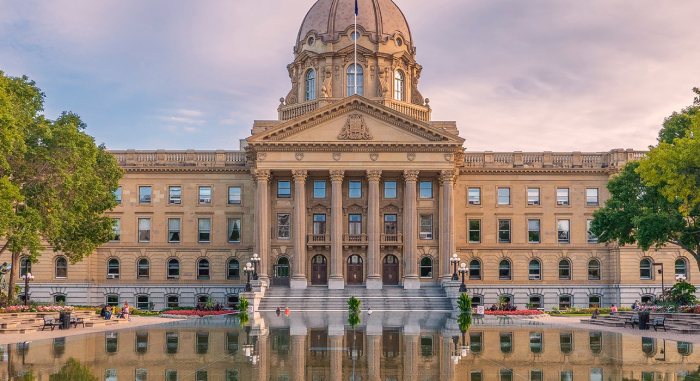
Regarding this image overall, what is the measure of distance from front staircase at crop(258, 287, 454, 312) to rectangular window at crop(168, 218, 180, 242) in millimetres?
13749

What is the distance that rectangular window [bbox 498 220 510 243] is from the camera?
64.9 metres

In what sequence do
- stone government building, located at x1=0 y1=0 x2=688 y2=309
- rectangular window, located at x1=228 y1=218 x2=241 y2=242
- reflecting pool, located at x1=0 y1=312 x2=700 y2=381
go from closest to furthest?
reflecting pool, located at x1=0 y1=312 x2=700 y2=381 → stone government building, located at x1=0 y1=0 x2=688 y2=309 → rectangular window, located at x1=228 y1=218 x2=241 y2=242

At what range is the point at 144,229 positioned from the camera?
64562mm

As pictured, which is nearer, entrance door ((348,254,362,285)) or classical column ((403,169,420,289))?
classical column ((403,169,420,289))

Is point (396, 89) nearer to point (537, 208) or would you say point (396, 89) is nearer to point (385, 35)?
point (385, 35)

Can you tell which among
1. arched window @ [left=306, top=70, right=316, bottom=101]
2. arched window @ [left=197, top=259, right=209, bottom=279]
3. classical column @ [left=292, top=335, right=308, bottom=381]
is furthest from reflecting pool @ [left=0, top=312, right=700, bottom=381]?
arched window @ [left=306, top=70, right=316, bottom=101]

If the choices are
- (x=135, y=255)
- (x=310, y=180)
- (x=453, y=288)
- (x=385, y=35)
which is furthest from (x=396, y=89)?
(x=135, y=255)

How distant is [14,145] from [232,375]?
23.5 m

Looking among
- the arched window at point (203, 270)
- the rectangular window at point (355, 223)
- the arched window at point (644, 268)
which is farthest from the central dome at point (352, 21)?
the arched window at point (644, 268)

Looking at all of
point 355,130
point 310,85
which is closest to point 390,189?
point 355,130

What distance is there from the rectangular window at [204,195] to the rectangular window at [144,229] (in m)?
5.15

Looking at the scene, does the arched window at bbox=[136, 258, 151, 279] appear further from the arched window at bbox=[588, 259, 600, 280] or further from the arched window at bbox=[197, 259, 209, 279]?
the arched window at bbox=[588, 259, 600, 280]

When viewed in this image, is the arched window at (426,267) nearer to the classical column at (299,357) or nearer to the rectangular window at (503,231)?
the rectangular window at (503,231)

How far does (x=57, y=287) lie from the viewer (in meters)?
63.0
